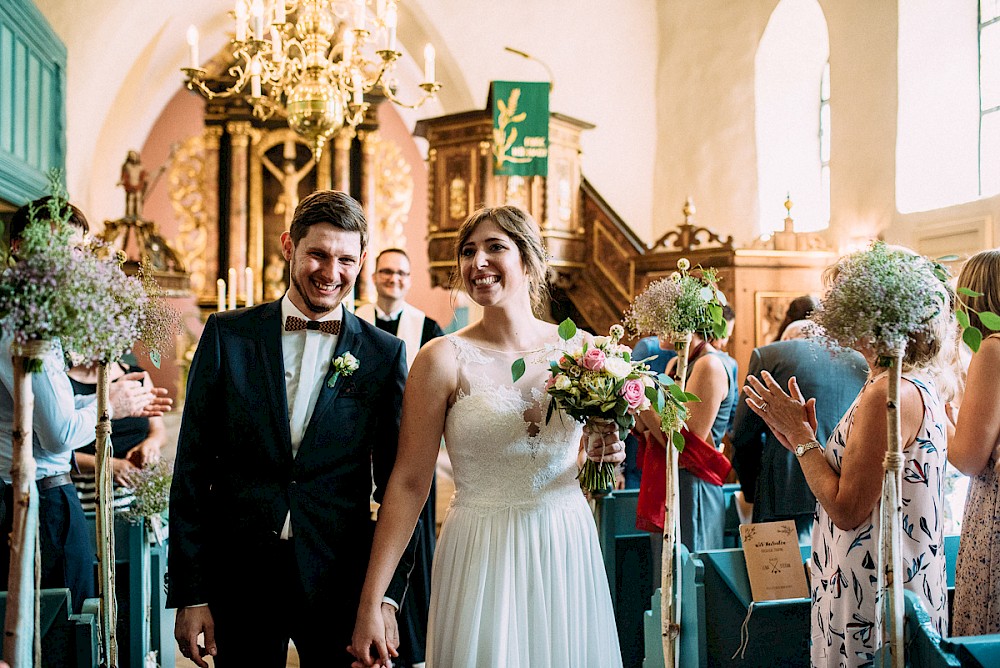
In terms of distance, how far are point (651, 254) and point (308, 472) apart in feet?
23.3

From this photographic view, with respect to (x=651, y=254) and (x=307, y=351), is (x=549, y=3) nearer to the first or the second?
(x=651, y=254)

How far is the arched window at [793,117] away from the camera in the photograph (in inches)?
396

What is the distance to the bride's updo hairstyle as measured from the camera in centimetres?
242

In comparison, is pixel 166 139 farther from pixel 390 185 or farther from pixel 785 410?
pixel 785 410

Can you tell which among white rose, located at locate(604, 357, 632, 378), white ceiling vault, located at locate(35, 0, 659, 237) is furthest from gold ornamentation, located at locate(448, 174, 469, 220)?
white rose, located at locate(604, 357, 632, 378)

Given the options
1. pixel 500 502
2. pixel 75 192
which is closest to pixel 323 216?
pixel 500 502

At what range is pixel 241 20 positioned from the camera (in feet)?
17.7

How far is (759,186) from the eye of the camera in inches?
407

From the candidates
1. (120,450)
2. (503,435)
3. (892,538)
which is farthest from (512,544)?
(120,450)

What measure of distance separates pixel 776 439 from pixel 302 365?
2.26 metres

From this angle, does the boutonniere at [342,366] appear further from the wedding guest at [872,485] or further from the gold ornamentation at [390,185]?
the gold ornamentation at [390,185]

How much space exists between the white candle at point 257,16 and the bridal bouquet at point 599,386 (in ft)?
13.2

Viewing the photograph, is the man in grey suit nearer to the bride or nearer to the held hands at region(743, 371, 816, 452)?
the held hands at region(743, 371, 816, 452)

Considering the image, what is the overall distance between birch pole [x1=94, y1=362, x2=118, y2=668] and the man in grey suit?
2.61 metres
